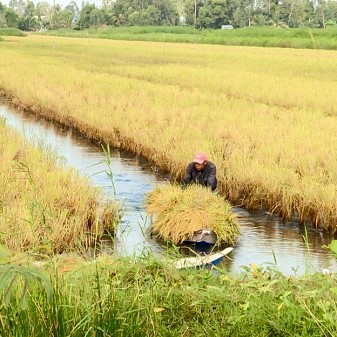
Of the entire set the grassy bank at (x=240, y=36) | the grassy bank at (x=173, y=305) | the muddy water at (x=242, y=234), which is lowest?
the grassy bank at (x=240, y=36)

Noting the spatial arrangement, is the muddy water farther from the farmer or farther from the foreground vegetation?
the farmer

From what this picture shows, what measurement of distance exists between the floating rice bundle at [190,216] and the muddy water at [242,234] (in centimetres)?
16

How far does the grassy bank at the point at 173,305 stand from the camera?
352 centimetres

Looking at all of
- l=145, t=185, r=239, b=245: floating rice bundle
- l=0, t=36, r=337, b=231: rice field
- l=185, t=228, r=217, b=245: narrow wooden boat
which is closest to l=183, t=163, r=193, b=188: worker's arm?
l=145, t=185, r=239, b=245: floating rice bundle

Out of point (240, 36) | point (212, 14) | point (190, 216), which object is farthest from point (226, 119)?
point (212, 14)

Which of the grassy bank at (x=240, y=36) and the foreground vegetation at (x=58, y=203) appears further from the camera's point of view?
the grassy bank at (x=240, y=36)

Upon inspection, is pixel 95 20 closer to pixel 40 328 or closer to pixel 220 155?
pixel 220 155

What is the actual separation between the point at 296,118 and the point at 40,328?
11684 millimetres

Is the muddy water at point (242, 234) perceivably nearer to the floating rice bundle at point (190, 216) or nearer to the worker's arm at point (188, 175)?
the floating rice bundle at point (190, 216)

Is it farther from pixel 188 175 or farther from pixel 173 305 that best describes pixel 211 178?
pixel 173 305

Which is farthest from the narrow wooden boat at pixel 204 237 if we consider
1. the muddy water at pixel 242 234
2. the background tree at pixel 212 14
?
the background tree at pixel 212 14

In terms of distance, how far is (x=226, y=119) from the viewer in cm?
1435

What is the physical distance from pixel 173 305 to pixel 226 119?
10.1 meters

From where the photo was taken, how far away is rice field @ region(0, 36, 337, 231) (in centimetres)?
968
